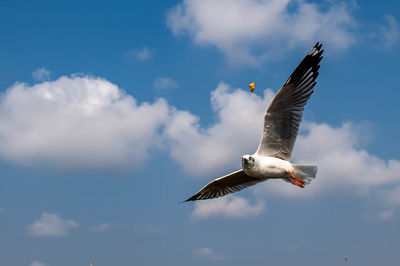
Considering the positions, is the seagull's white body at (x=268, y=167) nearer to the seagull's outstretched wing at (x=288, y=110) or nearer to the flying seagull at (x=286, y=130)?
the flying seagull at (x=286, y=130)

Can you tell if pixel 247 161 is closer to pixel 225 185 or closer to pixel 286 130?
pixel 286 130

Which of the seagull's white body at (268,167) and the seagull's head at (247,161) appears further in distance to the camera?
the seagull's white body at (268,167)

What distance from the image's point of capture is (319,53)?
14195 mm

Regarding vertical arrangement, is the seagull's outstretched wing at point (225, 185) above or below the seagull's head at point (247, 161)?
above

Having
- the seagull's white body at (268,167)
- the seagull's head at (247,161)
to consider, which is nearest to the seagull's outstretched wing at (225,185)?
the seagull's white body at (268,167)

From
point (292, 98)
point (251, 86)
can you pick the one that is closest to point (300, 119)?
point (292, 98)

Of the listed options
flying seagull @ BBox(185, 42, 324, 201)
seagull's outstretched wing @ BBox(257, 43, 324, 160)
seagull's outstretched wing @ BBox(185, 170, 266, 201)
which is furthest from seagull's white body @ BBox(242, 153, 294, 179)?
seagull's outstretched wing @ BBox(185, 170, 266, 201)

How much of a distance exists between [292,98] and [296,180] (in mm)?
2296

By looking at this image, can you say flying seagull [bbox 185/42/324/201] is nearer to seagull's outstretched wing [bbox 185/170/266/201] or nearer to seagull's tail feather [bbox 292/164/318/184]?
seagull's tail feather [bbox 292/164/318/184]

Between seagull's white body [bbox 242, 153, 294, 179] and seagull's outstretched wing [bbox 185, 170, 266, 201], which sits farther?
seagull's outstretched wing [bbox 185, 170, 266, 201]

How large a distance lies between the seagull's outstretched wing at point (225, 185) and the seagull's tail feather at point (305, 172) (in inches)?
88.5

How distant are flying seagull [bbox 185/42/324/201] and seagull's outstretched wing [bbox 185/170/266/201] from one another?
1819mm

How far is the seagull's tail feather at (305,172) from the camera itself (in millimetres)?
13766

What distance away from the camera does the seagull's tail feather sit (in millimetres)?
13766
